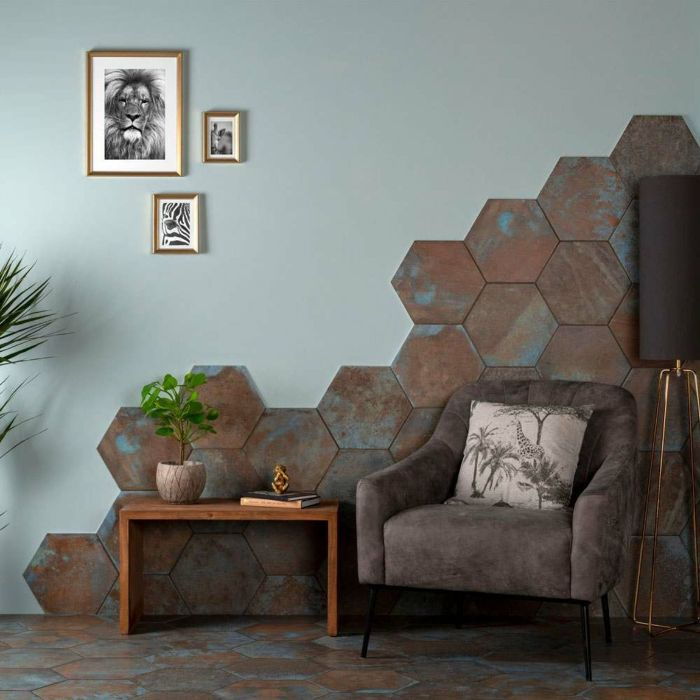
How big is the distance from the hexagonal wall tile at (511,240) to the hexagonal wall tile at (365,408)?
576 mm

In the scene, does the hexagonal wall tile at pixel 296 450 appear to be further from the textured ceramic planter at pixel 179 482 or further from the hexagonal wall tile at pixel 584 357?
the hexagonal wall tile at pixel 584 357

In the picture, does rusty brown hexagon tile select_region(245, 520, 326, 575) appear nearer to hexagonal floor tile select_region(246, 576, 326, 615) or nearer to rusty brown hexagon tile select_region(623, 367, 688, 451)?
hexagonal floor tile select_region(246, 576, 326, 615)

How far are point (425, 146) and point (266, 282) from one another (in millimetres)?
809

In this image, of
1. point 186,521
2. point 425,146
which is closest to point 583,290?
point 425,146

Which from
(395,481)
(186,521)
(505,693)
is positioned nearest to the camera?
(505,693)

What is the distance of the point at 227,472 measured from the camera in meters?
3.56

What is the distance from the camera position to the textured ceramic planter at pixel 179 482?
3273 millimetres

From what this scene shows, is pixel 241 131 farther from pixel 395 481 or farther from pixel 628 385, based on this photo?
pixel 628 385

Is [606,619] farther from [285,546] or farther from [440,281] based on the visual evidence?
[440,281]

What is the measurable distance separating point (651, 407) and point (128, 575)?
2037 millimetres

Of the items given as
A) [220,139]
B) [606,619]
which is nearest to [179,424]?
[220,139]

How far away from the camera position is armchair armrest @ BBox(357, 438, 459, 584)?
2922 millimetres

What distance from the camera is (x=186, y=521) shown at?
140 inches

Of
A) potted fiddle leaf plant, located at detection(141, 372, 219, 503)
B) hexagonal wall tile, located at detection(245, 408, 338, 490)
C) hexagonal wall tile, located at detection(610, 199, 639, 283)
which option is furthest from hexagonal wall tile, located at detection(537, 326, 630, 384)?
potted fiddle leaf plant, located at detection(141, 372, 219, 503)
